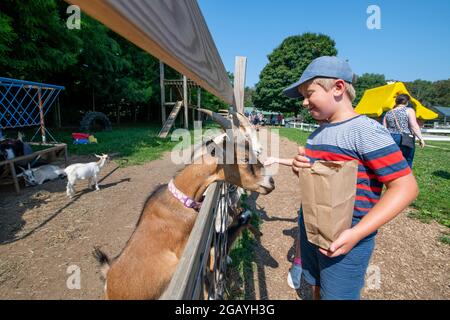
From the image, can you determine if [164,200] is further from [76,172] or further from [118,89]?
[118,89]

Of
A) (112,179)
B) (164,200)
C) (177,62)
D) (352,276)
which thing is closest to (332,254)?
(352,276)

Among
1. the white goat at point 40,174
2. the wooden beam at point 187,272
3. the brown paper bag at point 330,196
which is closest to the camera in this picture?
the wooden beam at point 187,272

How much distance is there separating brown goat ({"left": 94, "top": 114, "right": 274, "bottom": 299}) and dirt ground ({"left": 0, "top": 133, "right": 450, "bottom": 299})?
1371 mm

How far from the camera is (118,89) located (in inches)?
750

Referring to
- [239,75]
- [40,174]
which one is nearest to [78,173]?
[40,174]

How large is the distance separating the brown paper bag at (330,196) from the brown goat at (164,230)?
4.08 feet

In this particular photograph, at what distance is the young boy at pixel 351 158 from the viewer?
127 centimetres

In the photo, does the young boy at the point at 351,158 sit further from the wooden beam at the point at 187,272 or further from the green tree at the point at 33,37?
the green tree at the point at 33,37

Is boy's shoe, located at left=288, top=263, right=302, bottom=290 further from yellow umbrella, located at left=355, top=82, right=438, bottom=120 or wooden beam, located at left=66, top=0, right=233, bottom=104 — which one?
yellow umbrella, located at left=355, top=82, right=438, bottom=120

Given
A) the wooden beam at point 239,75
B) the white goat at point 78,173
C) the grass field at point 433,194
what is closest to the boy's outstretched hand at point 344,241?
the wooden beam at point 239,75

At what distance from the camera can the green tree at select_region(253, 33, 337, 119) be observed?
124 ft

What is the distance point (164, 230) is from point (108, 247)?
241 centimetres

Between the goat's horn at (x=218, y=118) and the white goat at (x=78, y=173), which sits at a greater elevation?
the goat's horn at (x=218, y=118)

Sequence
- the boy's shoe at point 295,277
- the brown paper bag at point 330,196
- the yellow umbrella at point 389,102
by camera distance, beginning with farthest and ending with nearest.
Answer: the yellow umbrella at point 389,102
the boy's shoe at point 295,277
the brown paper bag at point 330,196
